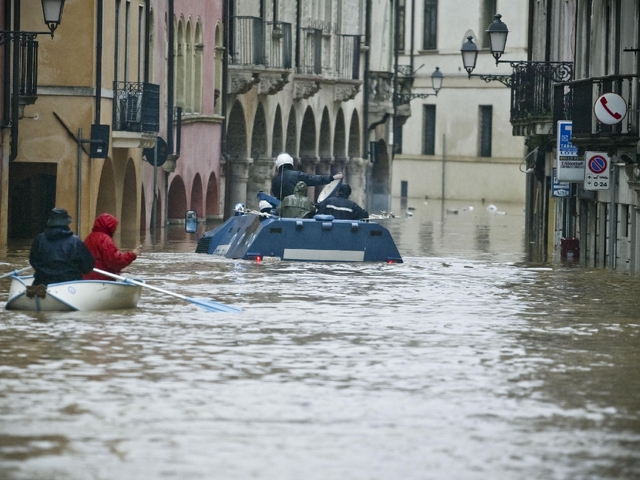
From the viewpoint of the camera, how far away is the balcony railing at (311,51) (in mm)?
56531

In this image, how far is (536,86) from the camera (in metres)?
37.6

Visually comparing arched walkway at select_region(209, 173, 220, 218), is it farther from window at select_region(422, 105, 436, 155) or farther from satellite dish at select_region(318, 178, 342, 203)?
window at select_region(422, 105, 436, 155)

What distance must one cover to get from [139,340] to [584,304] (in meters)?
6.75

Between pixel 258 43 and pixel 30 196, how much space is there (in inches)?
612

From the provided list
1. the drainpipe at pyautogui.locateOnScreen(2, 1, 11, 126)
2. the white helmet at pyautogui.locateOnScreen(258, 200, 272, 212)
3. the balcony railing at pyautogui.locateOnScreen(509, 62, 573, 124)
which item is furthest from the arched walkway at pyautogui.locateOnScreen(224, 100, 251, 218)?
the white helmet at pyautogui.locateOnScreen(258, 200, 272, 212)

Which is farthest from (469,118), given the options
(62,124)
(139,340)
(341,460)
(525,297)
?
(341,460)

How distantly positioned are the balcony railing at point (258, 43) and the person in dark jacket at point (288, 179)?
68.3 ft

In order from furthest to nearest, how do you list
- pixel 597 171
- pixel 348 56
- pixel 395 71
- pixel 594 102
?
pixel 395 71 → pixel 348 56 → pixel 594 102 → pixel 597 171

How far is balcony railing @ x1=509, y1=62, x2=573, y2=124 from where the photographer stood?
36406mm

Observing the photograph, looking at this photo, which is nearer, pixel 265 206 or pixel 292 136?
pixel 265 206

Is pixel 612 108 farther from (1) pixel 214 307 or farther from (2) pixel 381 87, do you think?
(2) pixel 381 87

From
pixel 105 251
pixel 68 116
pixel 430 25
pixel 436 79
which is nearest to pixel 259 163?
pixel 436 79

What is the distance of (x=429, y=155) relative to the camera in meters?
80.3

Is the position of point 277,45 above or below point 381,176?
above
